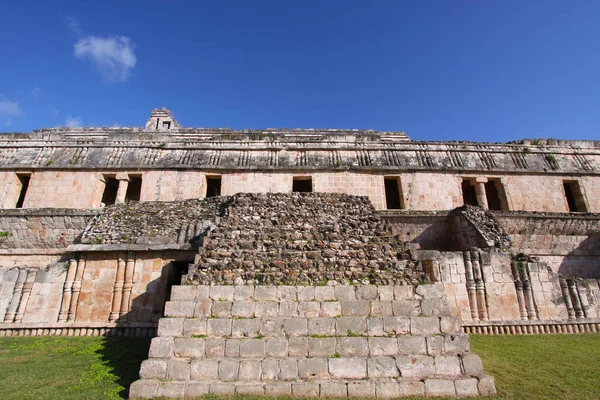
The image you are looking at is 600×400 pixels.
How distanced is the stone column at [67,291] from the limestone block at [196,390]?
5.50 m

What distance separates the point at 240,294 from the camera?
Answer: 5.89 metres

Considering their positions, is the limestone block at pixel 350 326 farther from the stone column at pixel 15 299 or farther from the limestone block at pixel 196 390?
the stone column at pixel 15 299

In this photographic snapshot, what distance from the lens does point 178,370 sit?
5.03m

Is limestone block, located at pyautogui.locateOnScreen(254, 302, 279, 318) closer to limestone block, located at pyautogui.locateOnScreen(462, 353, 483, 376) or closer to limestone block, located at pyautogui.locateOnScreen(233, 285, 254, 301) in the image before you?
limestone block, located at pyautogui.locateOnScreen(233, 285, 254, 301)

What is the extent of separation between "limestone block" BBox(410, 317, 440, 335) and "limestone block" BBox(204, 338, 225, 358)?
124 inches

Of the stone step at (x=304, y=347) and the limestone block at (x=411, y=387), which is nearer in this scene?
the limestone block at (x=411, y=387)

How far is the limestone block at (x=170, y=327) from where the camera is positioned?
5.39 meters

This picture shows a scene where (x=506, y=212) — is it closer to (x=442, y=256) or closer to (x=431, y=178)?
(x=431, y=178)

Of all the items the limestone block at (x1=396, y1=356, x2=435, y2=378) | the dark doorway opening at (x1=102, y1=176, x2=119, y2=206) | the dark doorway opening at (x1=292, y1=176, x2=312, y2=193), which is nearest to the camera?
the limestone block at (x1=396, y1=356, x2=435, y2=378)

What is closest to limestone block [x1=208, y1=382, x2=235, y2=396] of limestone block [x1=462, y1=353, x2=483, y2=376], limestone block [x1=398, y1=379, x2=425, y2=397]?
limestone block [x1=398, y1=379, x2=425, y2=397]

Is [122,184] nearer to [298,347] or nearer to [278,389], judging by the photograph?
[298,347]

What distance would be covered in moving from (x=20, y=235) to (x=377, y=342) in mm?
12416

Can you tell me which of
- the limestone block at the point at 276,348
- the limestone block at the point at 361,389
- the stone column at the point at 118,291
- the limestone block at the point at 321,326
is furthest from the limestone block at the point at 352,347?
the stone column at the point at 118,291

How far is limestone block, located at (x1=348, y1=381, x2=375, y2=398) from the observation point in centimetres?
485
